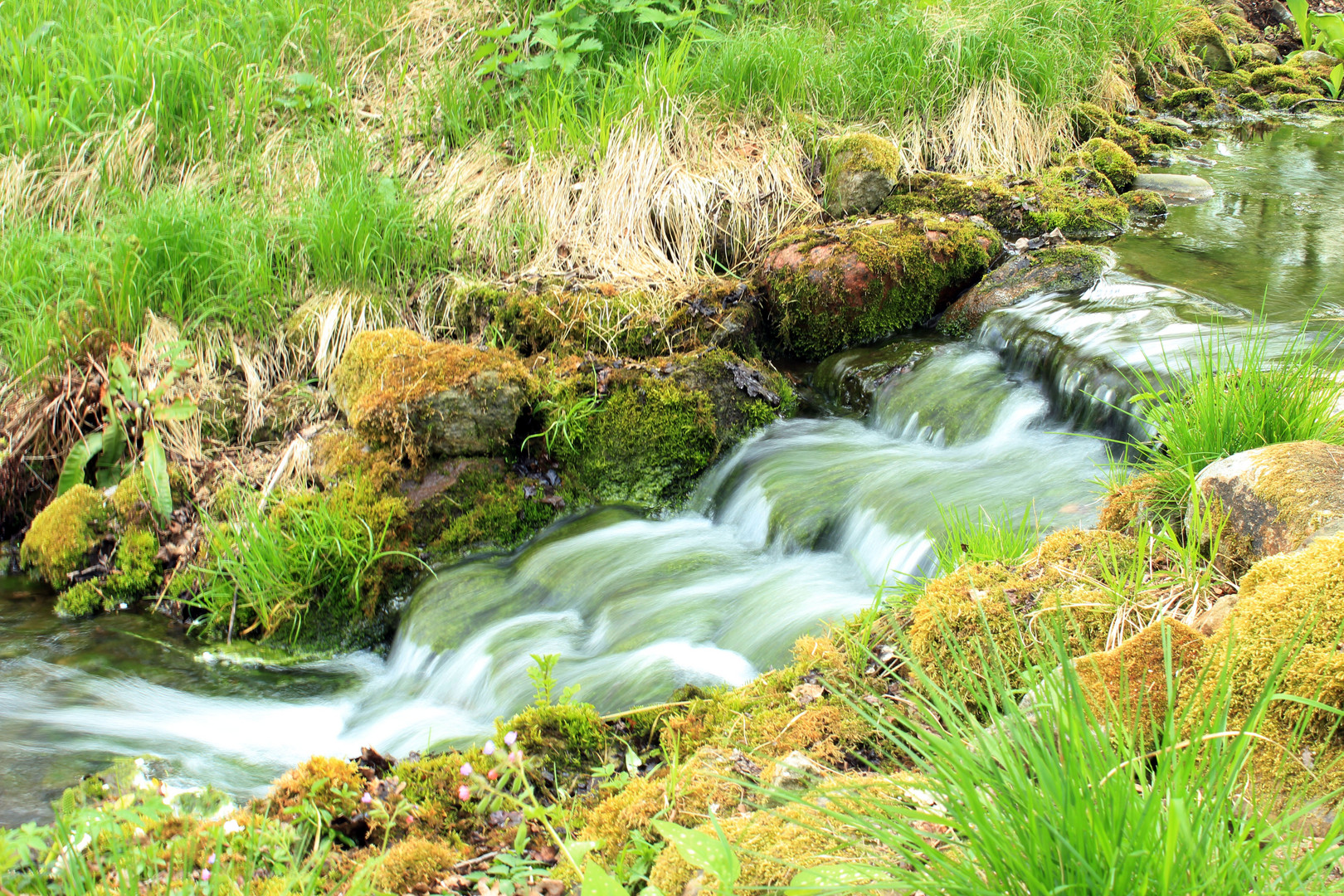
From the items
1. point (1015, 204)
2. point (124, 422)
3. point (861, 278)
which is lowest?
point (124, 422)

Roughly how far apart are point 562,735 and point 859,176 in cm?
460

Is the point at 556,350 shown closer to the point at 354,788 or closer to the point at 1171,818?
the point at 354,788

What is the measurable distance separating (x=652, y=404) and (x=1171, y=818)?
3.64 metres

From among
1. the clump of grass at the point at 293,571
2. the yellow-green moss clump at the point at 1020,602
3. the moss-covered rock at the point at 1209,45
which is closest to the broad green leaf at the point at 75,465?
the clump of grass at the point at 293,571

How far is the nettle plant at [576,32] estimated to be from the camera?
6.34m

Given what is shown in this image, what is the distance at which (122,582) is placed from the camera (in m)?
4.32

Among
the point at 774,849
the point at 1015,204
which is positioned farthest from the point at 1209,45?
the point at 774,849

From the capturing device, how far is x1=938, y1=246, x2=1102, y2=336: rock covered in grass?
536 cm

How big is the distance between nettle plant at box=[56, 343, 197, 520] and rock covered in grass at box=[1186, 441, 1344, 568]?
4446 mm

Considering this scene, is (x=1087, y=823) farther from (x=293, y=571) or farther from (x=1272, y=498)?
(x=293, y=571)

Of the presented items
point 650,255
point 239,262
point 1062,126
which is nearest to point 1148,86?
point 1062,126

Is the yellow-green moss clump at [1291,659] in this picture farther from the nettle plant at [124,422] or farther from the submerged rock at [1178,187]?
the submerged rock at [1178,187]

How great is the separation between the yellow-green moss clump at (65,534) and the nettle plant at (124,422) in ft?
0.47

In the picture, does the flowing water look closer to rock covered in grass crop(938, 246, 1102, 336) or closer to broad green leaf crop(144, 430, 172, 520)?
rock covered in grass crop(938, 246, 1102, 336)
